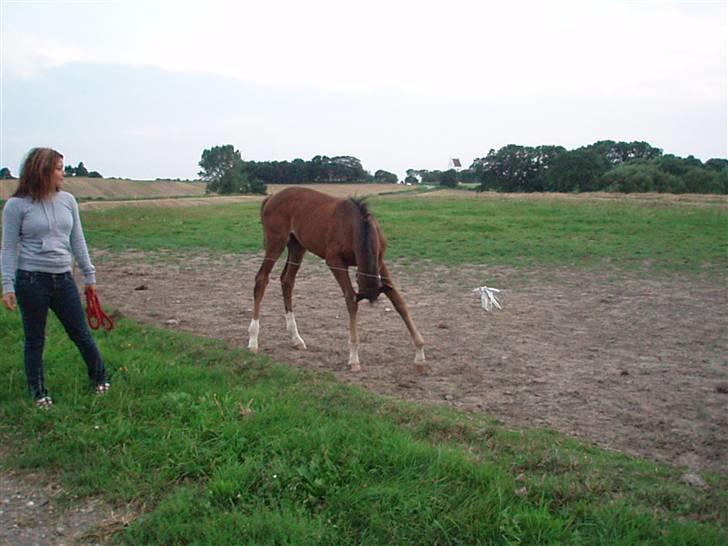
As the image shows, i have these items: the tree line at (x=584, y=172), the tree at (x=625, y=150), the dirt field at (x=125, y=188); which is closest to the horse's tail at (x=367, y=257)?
the dirt field at (x=125, y=188)

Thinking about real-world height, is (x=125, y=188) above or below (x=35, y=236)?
above

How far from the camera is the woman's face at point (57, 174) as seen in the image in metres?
4.58

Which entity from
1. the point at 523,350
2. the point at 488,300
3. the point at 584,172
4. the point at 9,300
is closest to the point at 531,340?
the point at 523,350

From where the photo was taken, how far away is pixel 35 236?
462cm

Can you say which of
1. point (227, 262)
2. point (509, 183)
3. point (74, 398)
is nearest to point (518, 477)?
point (74, 398)

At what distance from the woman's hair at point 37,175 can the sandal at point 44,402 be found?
5.18ft

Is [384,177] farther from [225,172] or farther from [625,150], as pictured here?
[625,150]

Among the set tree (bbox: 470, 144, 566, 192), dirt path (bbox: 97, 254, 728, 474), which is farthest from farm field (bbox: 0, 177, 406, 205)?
dirt path (bbox: 97, 254, 728, 474)

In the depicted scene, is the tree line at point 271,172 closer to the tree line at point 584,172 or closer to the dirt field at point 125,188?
the dirt field at point 125,188

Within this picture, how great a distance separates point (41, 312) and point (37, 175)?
3.47 ft

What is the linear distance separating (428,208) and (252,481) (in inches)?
930

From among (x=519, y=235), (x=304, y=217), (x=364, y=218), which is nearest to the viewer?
(x=364, y=218)

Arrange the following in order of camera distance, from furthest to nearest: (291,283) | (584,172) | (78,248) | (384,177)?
(584,172) → (384,177) → (291,283) → (78,248)

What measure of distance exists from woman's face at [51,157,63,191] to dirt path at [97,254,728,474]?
274cm
